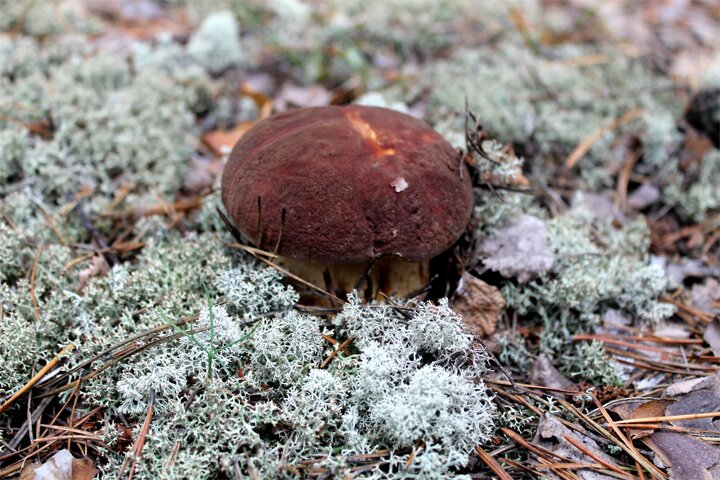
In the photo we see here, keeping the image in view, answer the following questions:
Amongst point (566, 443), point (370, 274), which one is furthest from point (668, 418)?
point (370, 274)

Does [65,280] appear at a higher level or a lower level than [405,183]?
lower

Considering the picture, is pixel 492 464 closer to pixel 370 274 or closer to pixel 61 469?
pixel 370 274

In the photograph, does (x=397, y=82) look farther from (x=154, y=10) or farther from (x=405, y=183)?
(x=154, y=10)

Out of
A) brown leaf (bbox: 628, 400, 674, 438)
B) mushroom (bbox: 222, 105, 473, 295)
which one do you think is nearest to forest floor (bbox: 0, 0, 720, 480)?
brown leaf (bbox: 628, 400, 674, 438)

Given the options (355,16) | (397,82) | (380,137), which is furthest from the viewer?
(355,16)

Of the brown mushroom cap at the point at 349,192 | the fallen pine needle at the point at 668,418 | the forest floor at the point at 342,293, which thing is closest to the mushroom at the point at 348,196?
the brown mushroom cap at the point at 349,192

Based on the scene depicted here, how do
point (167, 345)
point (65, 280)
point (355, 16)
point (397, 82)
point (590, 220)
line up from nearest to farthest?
point (167, 345)
point (65, 280)
point (590, 220)
point (397, 82)
point (355, 16)

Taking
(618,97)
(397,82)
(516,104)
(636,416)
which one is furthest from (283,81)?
(636,416)
